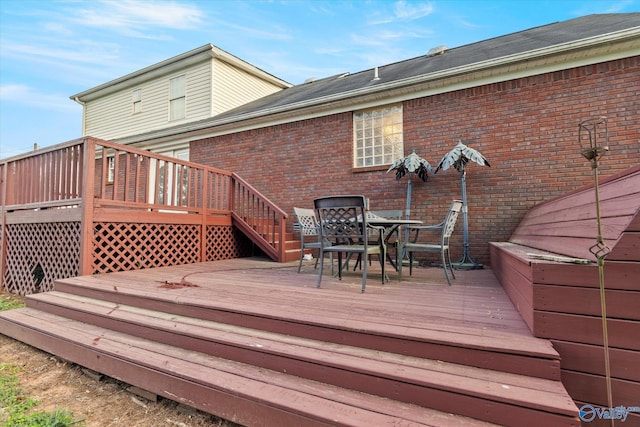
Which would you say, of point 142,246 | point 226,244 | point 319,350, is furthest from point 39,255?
point 319,350

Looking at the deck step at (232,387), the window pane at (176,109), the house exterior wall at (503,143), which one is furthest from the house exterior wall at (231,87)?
the deck step at (232,387)

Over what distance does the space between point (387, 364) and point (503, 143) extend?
474 cm

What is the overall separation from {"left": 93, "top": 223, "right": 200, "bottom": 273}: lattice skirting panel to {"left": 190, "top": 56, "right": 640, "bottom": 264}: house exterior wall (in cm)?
285

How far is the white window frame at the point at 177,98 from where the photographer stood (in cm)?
1021

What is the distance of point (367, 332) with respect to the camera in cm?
188

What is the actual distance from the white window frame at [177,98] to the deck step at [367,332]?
8.83 m

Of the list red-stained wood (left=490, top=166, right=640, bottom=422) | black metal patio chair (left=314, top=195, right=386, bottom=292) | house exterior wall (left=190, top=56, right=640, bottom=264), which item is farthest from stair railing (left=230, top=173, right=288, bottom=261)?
red-stained wood (left=490, top=166, right=640, bottom=422)

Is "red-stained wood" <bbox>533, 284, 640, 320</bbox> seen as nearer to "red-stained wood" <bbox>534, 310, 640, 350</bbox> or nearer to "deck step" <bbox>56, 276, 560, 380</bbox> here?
"red-stained wood" <bbox>534, 310, 640, 350</bbox>

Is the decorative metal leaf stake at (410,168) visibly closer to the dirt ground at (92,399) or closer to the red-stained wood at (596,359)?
the red-stained wood at (596,359)

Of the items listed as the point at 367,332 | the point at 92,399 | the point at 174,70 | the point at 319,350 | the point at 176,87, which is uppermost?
the point at 174,70

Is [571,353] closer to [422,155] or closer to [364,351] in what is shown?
[364,351]

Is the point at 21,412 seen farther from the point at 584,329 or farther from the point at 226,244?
the point at 226,244

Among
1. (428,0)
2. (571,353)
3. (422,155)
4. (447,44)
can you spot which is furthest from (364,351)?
(428,0)

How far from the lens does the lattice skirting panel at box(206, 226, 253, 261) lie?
6.01 m
